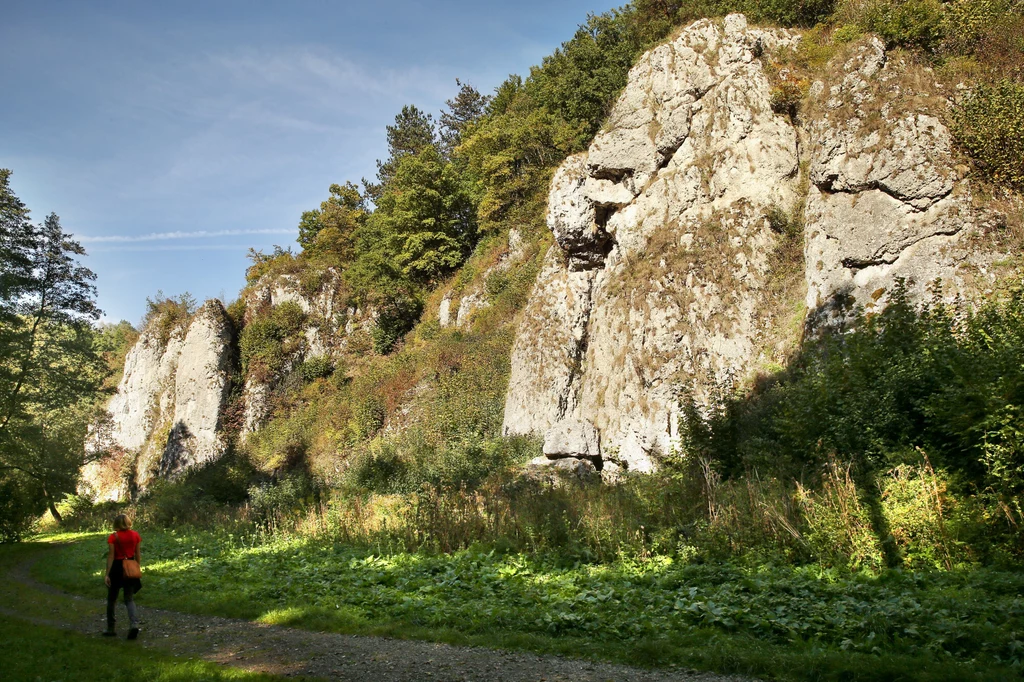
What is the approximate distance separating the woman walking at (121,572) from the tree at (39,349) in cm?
1860

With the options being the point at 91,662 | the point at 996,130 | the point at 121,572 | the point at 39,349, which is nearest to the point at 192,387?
the point at 39,349

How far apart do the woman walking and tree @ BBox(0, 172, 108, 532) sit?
61.0 feet

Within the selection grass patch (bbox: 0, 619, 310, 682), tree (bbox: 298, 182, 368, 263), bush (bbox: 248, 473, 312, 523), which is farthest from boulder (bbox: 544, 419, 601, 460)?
tree (bbox: 298, 182, 368, 263)

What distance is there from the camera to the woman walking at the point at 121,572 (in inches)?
352

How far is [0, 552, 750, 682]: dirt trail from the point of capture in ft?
20.1

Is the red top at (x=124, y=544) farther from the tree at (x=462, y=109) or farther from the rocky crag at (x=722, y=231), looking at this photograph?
the tree at (x=462, y=109)

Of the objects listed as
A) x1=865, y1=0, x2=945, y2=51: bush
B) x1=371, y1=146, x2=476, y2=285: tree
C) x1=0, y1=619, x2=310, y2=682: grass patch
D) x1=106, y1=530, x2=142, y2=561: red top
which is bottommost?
x1=0, y1=619, x2=310, y2=682: grass patch

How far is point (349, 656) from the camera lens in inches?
279

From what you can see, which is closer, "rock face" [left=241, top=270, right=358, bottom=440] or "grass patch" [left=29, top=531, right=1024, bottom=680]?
"grass patch" [left=29, top=531, right=1024, bottom=680]

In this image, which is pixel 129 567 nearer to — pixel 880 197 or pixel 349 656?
pixel 349 656

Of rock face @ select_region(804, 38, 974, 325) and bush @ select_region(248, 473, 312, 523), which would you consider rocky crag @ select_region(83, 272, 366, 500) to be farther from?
rock face @ select_region(804, 38, 974, 325)

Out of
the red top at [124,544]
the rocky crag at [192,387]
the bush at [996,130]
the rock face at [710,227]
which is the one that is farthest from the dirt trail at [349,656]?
the rocky crag at [192,387]

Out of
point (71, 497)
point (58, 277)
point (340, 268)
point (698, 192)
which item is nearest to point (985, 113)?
point (698, 192)

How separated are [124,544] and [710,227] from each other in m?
17.3
